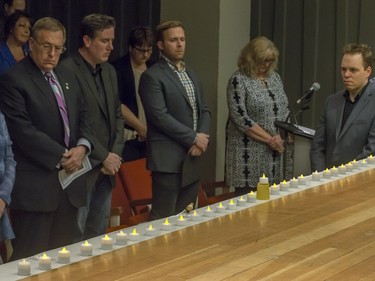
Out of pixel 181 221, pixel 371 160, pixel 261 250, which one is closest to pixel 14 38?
pixel 371 160

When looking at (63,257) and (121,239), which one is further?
(121,239)

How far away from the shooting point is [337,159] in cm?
595

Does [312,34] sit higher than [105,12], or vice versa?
[105,12]

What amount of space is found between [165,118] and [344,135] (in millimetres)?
1032

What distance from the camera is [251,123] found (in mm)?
6879

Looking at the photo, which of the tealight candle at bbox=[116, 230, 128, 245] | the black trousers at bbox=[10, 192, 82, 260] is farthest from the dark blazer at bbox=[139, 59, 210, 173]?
the tealight candle at bbox=[116, 230, 128, 245]

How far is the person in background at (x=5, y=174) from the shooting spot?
4551 millimetres

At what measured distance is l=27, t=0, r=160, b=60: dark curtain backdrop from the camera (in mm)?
8336

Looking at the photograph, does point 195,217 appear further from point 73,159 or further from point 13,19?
point 13,19

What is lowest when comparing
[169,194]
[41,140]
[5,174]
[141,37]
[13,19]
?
[169,194]

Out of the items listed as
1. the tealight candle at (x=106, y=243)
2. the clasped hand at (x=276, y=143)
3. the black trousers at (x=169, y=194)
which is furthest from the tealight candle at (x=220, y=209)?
the clasped hand at (x=276, y=143)

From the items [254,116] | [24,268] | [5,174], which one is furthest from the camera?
[254,116]

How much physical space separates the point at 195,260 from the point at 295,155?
353cm

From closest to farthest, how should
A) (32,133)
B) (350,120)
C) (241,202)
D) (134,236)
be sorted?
(134,236)
(241,202)
(32,133)
(350,120)
